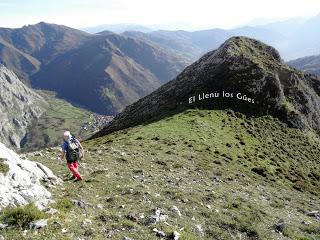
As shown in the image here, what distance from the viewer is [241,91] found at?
82250mm

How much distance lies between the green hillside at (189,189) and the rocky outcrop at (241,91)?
16658mm

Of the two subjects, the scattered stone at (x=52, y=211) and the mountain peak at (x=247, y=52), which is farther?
the mountain peak at (x=247, y=52)

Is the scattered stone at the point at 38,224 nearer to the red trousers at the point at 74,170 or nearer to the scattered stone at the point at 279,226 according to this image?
the red trousers at the point at 74,170

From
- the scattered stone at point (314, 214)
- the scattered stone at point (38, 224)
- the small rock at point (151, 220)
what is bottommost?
the scattered stone at point (314, 214)

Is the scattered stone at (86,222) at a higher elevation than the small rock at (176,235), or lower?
higher

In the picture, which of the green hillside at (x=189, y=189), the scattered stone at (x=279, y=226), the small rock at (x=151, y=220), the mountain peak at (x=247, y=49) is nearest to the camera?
the green hillside at (x=189, y=189)

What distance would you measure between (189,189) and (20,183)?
12.3m

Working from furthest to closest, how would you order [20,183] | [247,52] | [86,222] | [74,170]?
[247,52] → [74,170] → [20,183] → [86,222]

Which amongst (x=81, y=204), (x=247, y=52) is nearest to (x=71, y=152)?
(x=81, y=204)

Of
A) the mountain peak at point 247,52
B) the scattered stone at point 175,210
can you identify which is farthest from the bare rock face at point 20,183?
the mountain peak at point 247,52

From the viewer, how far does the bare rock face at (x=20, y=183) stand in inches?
720

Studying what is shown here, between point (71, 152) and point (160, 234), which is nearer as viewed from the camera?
point (160, 234)

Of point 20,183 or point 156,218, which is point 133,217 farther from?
point 20,183

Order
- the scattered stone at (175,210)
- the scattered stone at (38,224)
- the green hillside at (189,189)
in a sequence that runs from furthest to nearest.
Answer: the scattered stone at (175,210) → the green hillside at (189,189) → the scattered stone at (38,224)
